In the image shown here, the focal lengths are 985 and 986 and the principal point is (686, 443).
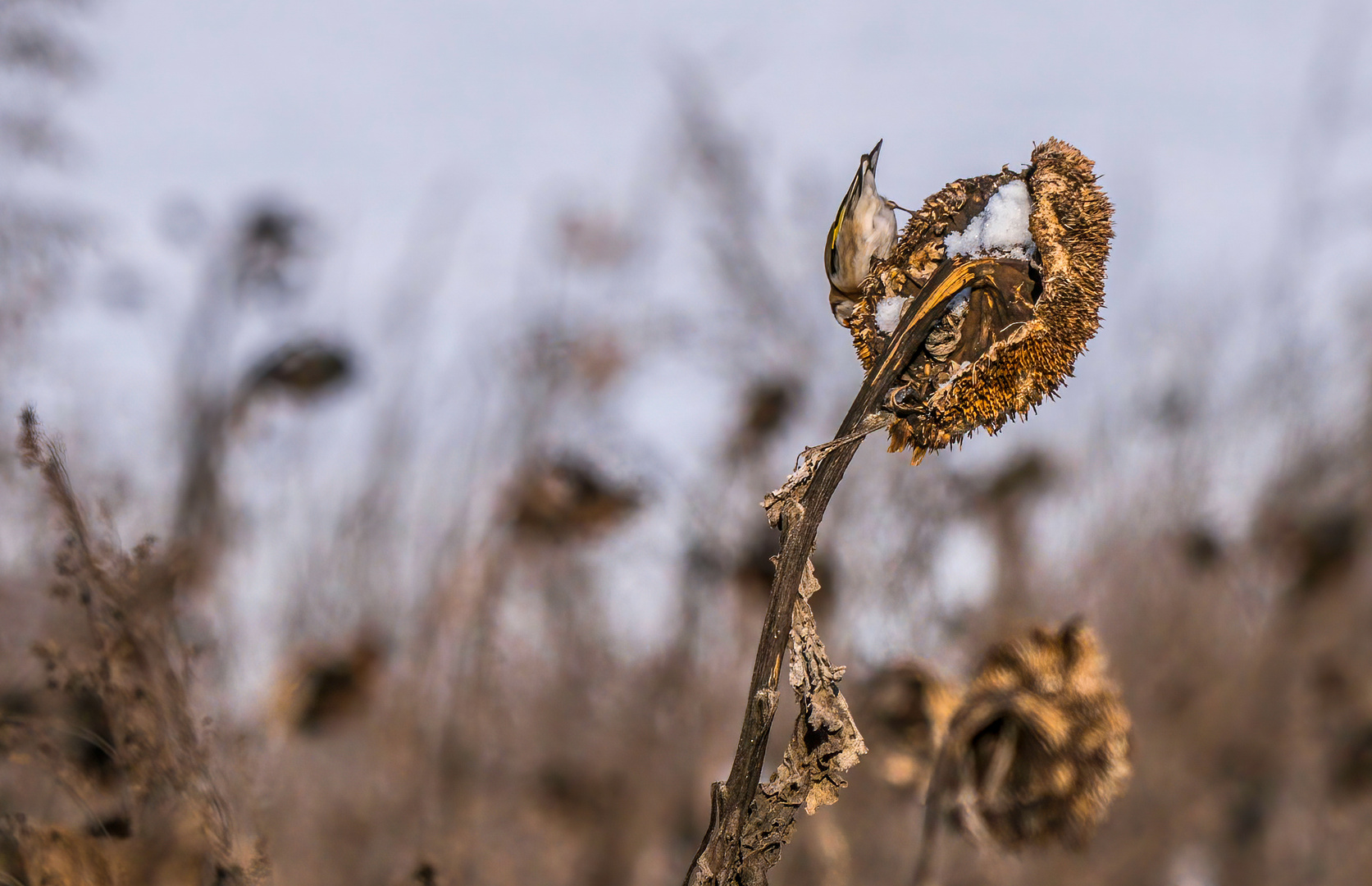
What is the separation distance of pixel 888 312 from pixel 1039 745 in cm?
226

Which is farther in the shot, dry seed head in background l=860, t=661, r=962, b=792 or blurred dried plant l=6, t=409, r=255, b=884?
dry seed head in background l=860, t=661, r=962, b=792

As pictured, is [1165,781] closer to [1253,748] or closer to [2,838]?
[1253,748]

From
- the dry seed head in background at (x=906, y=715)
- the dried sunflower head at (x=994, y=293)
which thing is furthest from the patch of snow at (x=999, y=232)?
the dry seed head in background at (x=906, y=715)

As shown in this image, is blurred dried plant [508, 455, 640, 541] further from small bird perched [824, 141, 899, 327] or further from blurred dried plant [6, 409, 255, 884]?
small bird perched [824, 141, 899, 327]

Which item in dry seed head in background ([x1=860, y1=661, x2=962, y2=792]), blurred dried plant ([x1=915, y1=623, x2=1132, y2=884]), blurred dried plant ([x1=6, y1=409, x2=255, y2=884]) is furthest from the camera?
dry seed head in background ([x1=860, y1=661, x2=962, y2=792])

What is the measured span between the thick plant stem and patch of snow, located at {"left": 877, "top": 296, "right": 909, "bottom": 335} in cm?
6

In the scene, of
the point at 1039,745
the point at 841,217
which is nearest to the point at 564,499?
the point at 1039,745

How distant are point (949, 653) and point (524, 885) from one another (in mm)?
4005

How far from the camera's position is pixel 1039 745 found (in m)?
3.31

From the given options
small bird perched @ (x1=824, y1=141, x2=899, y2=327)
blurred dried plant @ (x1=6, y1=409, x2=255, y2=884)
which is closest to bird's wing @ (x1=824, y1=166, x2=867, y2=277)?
small bird perched @ (x1=824, y1=141, x2=899, y2=327)

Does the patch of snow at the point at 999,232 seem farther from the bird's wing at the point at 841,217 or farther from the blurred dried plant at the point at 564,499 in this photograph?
the blurred dried plant at the point at 564,499

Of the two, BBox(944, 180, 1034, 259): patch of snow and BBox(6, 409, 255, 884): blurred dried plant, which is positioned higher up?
BBox(944, 180, 1034, 259): patch of snow

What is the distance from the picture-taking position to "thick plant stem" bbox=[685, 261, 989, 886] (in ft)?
4.38

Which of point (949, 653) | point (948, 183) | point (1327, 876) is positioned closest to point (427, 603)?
point (949, 653)
